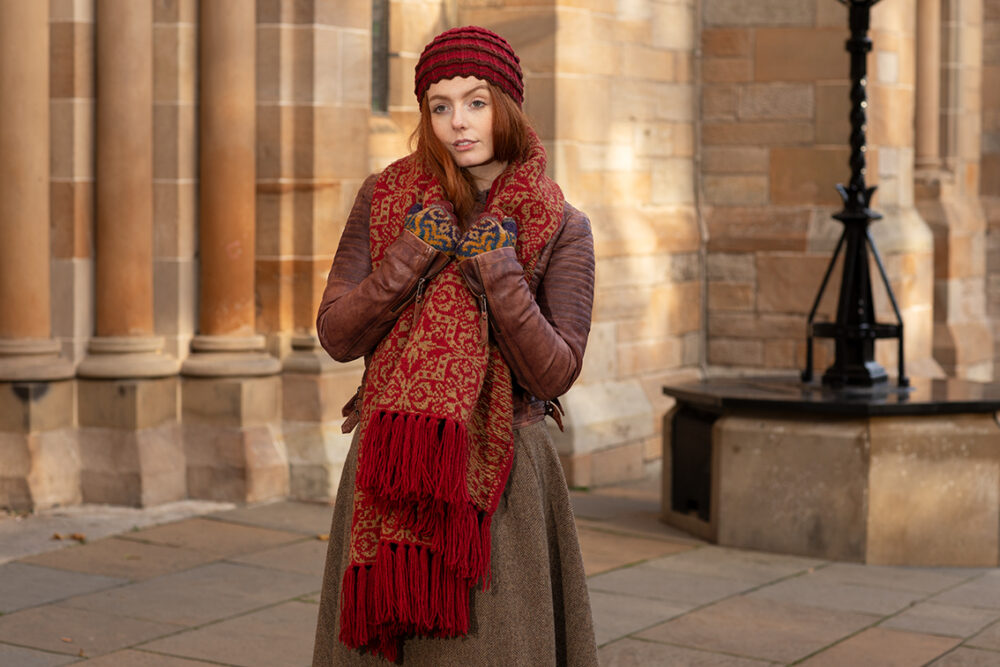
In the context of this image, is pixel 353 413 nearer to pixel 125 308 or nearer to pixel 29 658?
pixel 29 658

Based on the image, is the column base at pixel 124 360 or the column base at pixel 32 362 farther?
the column base at pixel 124 360

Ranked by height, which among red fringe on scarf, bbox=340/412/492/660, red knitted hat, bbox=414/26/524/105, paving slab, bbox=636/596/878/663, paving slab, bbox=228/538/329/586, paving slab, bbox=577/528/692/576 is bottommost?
paving slab, bbox=636/596/878/663

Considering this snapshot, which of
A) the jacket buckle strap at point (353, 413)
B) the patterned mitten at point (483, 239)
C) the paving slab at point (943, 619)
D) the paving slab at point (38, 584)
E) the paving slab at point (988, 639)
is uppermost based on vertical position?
the patterned mitten at point (483, 239)

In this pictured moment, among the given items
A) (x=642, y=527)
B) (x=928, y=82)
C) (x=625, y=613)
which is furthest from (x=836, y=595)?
(x=928, y=82)

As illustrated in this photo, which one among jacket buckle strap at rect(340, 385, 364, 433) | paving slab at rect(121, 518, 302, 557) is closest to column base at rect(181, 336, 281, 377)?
paving slab at rect(121, 518, 302, 557)

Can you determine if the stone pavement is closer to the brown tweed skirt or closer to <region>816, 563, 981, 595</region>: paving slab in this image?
<region>816, 563, 981, 595</region>: paving slab

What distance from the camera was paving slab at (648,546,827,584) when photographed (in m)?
6.18

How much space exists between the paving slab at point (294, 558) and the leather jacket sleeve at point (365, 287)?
2.97 m

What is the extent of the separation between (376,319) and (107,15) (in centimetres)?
468

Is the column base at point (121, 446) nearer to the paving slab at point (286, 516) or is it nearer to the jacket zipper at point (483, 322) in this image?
the paving slab at point (286, 516)

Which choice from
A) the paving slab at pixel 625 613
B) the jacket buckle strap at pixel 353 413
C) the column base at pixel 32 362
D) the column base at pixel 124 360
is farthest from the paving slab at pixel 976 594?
the column base at pixel 32 362

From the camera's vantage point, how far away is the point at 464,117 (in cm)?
300

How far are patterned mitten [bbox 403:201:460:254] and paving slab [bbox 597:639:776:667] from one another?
218 cm

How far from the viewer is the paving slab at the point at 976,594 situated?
577 cm
